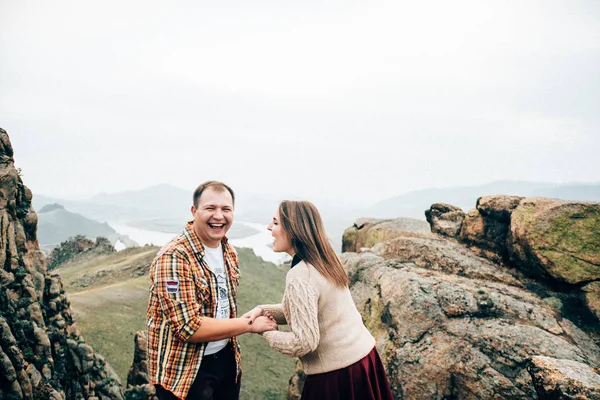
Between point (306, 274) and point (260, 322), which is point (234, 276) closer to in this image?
point (260, 322)

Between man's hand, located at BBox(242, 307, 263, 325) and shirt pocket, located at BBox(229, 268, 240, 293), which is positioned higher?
shirt pocket, located at BBox(229, 268, 240, 293)

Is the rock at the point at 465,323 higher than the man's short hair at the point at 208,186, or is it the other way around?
the man's short hair at the point at 208,186

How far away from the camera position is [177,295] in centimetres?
413

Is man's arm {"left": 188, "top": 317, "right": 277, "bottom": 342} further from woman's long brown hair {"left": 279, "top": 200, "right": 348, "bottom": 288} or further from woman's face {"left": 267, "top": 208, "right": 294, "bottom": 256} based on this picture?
woman's long brown hair {"left": 279, "top": 200, "right": 348, "bottom": 288}

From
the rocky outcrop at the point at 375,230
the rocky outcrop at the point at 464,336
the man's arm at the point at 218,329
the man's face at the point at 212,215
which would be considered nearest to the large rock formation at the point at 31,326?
the man's arm at the point at 218,329

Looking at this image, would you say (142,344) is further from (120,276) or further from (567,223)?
(120,276)

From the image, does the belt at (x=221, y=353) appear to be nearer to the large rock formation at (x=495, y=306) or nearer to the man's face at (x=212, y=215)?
the man's face at (x=212, y=215)

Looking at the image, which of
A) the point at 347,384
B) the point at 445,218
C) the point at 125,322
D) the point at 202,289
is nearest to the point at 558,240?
the point at 445,218

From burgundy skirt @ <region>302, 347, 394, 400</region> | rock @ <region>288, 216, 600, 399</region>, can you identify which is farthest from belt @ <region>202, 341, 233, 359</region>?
rock @ <region>288, 216, 600, 399</region>

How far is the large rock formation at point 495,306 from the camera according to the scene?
6090 millimetres

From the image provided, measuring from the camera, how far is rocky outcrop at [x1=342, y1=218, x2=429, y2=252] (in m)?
14.9

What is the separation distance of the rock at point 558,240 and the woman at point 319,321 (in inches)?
218

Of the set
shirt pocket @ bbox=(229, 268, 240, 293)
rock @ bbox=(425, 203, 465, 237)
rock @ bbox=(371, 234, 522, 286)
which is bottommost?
rock @ bbox=(371, 234, 522, 286)

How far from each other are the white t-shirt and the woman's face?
92cm
